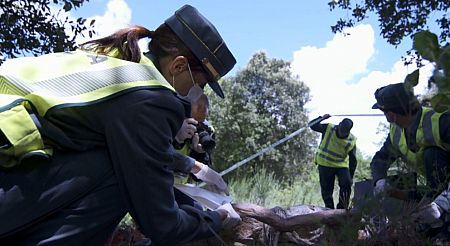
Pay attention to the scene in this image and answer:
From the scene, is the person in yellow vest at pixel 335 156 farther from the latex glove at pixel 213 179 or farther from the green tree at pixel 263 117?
the green tree at pixel 263 117

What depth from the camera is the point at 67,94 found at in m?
1.41

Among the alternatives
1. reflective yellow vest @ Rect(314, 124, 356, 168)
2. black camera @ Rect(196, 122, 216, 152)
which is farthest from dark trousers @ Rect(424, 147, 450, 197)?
reflective yellow vest @ Rect(314, 124, 356, 168)

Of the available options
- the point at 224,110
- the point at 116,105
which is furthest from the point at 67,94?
the point at 224,110

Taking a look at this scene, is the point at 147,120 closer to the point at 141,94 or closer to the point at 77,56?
the point at 141,94

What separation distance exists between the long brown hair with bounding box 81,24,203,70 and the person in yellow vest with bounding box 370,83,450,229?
Answer: 1019 mm

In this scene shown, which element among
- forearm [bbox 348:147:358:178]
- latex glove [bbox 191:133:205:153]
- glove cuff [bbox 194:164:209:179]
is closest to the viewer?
glove cuff [bbox 194:164:209:179]

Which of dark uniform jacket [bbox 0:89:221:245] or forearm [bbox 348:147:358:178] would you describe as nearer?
dark uniform jacket [bbox 0:89:221:245]

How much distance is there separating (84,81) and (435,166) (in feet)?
7.08

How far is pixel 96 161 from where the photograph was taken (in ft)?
4.71

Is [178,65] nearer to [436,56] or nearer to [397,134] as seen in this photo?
[436,56]

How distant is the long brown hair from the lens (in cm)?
166

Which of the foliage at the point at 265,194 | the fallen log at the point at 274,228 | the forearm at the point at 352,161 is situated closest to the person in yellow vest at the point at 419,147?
the fallen log at the point at 274,228

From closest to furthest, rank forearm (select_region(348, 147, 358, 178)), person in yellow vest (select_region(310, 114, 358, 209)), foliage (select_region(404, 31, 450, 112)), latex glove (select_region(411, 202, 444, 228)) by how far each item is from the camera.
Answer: foliage (select_region(404, 31, 450, 112)), latex glove (select_region(411, 202, 444, 228)), person in yellow vest (select_region(310, 114, 358, 209)), forearm (select_region(348, 147, 358, 178))

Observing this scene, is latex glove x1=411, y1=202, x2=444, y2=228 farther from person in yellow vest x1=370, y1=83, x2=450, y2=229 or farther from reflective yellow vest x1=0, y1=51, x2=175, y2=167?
reflective yellow vest x1=0, y1=51, x2=175, y2=167
